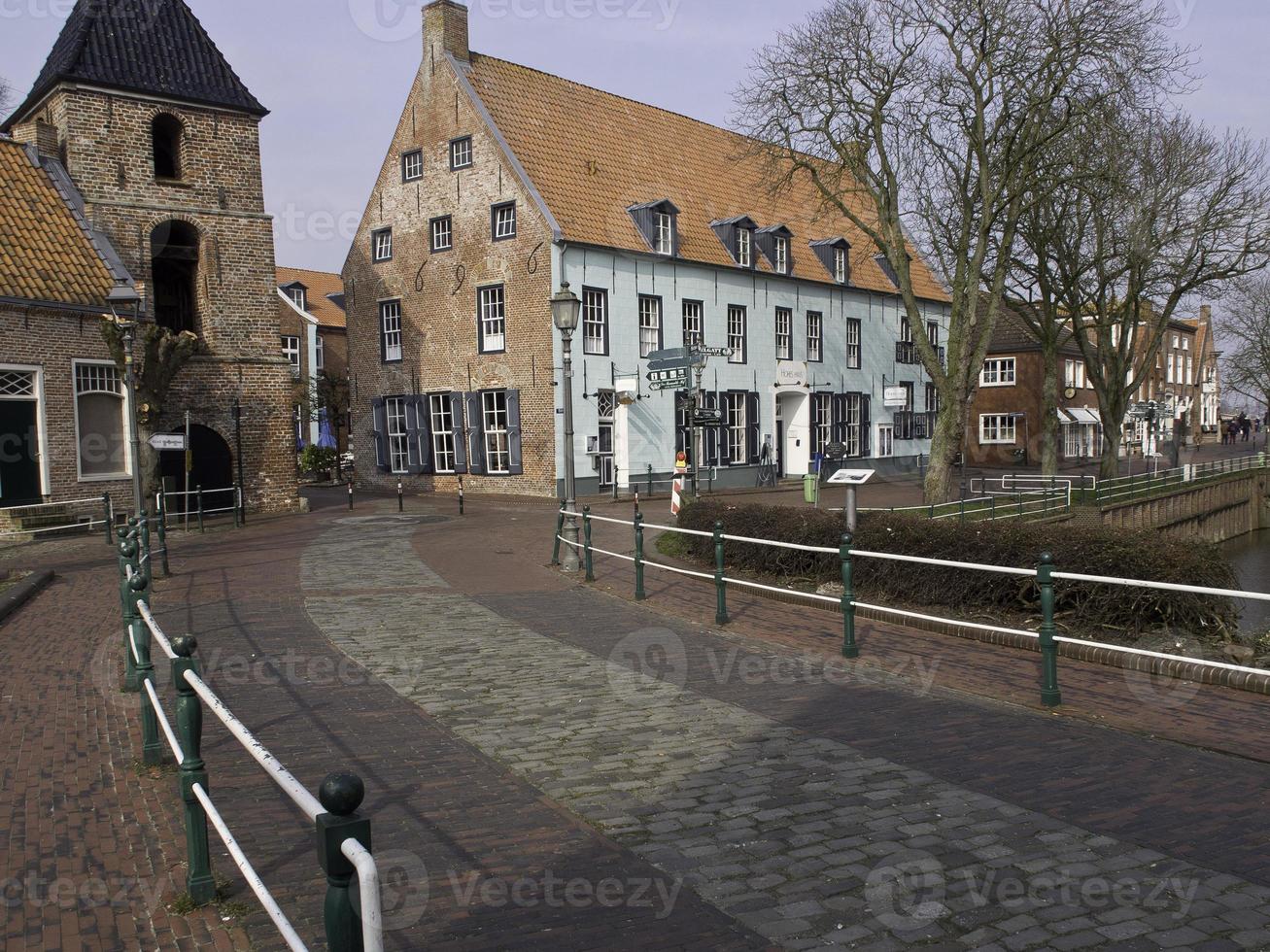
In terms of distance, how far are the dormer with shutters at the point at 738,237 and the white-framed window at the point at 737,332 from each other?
1.43 m

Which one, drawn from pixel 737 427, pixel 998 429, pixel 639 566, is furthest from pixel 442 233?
pixel 998 429

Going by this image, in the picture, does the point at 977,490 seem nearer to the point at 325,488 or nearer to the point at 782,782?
the point at 325,488

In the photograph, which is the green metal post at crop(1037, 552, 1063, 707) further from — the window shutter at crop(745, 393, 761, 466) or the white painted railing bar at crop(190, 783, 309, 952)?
the window shutter at crop(745, 393, 761, 466)

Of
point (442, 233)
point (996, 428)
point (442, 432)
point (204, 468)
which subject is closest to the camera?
point (204, 468)

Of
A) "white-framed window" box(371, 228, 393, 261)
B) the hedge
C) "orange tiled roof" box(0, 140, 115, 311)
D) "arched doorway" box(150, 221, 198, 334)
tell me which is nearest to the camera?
the hedge

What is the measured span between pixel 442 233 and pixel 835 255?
14815 millimetres

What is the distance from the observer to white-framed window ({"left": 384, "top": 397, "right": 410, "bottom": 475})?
33.6 m

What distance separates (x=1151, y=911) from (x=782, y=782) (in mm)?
2136

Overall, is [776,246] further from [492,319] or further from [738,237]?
[492,319]

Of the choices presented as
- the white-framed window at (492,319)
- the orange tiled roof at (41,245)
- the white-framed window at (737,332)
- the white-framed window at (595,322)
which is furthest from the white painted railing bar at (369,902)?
the white-framed window at (737,332)

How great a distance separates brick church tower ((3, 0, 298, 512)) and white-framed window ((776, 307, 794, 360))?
57.0 ft

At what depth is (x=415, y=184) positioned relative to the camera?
32.2 meters

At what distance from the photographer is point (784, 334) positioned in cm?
3588

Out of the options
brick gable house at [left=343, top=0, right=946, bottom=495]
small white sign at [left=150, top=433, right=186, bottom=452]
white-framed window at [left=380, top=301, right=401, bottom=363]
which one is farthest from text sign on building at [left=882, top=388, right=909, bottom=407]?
white-framed window at [left=380, top=301, right=401, bottom=363]
